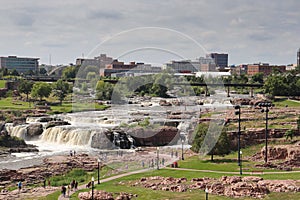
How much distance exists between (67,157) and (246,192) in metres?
27.8

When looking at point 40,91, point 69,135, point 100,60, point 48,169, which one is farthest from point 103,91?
point 48,169

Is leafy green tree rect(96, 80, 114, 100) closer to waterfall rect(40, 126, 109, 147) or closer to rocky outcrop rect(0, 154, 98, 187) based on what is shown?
waterfall rect(40, 126, 109, 147)

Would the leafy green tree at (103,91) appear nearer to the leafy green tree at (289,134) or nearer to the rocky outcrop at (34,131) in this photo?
the rocky outcrop at (34,131)

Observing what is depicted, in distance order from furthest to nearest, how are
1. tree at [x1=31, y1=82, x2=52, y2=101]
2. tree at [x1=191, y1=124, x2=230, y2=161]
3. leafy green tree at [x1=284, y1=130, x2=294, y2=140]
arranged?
tree at [x1=31, y1=82, x2=52, y2=101], leafy green tree at [x1=284, y1=130, x2=294, y2=140], tree at [x1=191, y1=124, x2=230, y2=161]

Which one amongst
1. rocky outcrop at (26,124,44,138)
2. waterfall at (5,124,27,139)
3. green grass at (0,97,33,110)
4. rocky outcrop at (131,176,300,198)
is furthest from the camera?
green grass at (0,97,33,110)

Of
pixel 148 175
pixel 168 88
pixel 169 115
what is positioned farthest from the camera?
pixel 168 88

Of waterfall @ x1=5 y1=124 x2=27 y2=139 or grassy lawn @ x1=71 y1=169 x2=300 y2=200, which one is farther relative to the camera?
waterfall @ x1=5 y1=124 x2=27 y2=139

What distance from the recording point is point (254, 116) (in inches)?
2613

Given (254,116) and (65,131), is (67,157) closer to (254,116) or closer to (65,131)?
(65,131)

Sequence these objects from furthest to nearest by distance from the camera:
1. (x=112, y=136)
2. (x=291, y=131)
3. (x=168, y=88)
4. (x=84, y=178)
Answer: (x=168, y=88) < (x=112, y=136) < (x=291, y=131) < (x=84, y=178)

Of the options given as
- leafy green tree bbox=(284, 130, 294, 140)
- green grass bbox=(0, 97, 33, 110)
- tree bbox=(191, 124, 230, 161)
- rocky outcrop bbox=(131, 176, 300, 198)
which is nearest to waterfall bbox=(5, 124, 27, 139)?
green grass bbox=(0, 97, 33, 110)

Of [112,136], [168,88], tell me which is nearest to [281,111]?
[112,136]

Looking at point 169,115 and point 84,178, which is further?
point 169,115

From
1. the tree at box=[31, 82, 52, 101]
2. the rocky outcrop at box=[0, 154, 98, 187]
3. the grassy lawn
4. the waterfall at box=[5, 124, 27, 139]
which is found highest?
the tree at box=[31, 82, 52, 101]
